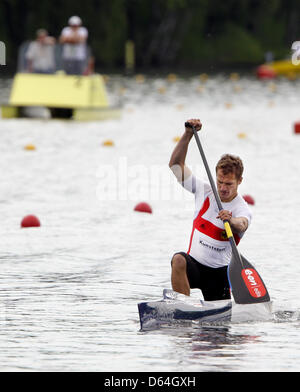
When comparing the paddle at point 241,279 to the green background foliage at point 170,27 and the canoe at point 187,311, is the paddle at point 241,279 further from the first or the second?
the green background foliage at point 170,27

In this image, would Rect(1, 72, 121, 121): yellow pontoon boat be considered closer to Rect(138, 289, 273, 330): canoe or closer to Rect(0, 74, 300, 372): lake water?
Rect(0, 74, 300, 372): lake water

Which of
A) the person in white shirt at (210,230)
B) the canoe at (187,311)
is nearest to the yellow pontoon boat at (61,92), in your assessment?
the person in white shirt at (210,230)

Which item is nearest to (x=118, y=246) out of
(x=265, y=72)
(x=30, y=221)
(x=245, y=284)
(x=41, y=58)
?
(x=30, y=221)

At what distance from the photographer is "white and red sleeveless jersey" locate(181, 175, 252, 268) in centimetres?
749

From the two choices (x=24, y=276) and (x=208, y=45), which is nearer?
(x=24, y=276)

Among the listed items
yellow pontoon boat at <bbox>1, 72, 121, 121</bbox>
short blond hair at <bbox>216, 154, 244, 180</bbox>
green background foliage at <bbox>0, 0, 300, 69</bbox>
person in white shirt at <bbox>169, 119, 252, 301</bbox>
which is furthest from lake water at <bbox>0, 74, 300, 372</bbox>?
green background foliage at <bbox>0, 0, 300, 69</bbox>

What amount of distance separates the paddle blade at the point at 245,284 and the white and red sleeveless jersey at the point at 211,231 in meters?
0.13

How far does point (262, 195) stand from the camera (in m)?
13.4

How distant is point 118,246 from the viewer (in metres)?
10.2
